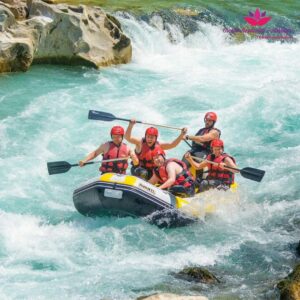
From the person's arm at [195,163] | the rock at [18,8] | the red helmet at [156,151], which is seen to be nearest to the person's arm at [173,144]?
the person's arm at [195,163]

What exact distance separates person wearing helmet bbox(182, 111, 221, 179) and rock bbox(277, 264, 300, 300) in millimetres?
3437

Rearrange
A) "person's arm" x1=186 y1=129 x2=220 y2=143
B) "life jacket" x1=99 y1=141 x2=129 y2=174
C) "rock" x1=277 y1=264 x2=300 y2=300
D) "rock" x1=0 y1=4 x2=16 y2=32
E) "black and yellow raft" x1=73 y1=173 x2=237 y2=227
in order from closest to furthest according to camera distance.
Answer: "rock" x1=277 y1=264 x2=300 y2=300, "black and yellow raft" x1=73 y1=173 x2=237 y2=227, "life jacket" x1=99 y1=141 x2=129 y2=174, "person's arm" x1=186 y1=129 x2=220 y2=143, "rock" x1=0 y1=4 x2=16 y2=32

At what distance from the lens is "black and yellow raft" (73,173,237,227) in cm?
806

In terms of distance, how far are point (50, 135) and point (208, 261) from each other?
559 cm

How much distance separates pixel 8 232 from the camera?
823 centimetres

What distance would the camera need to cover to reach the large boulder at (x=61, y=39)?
15.0 m

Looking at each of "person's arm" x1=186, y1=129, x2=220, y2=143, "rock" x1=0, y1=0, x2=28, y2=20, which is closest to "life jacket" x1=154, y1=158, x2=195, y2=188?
"person's arm" x1=186, y1=129, x2=220, y2=143

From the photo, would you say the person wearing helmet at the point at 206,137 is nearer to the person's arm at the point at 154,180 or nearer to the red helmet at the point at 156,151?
the red helmet at the point at 156,151

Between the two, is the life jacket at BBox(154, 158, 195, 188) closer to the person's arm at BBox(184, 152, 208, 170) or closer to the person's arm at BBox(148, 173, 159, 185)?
the person's arm at BBox(148, 173, 159, 185)

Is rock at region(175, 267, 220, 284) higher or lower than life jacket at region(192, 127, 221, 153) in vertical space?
lower

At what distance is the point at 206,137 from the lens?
32.3 ft

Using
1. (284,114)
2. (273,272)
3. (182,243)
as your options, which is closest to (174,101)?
(284,114)

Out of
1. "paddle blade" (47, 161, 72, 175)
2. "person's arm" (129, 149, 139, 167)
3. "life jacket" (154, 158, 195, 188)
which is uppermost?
"person's arm" (129, 149, 139, 167)

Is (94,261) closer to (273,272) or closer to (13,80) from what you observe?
(273,272)
